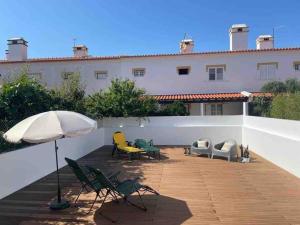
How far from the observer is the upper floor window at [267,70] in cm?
2194

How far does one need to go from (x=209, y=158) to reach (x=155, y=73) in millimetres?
11667

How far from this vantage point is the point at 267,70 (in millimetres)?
22000

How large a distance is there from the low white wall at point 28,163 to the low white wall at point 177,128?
469 cm

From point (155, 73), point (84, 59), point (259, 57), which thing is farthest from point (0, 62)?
point (259, 57)

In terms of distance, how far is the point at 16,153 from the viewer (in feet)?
25.9

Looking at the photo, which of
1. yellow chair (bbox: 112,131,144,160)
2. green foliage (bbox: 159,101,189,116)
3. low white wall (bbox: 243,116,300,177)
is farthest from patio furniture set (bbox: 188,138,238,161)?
green foliage (bbox: 159,101,189,116)

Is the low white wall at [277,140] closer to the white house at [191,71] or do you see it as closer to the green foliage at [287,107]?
the green foliage at [287,107]

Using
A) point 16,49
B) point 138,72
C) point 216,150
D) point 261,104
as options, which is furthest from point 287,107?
point 16,49

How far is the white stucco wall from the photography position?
21875 millimetres

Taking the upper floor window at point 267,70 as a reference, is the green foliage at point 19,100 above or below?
below

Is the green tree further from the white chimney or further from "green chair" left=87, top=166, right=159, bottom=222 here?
"green chair" left=87, top=166, right=159, bottom=222

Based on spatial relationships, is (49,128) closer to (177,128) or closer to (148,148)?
(148,148)

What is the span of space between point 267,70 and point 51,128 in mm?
19860

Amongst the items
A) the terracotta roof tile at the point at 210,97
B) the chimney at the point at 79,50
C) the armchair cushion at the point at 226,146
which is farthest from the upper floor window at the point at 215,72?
the chimney at the point at 79,50
